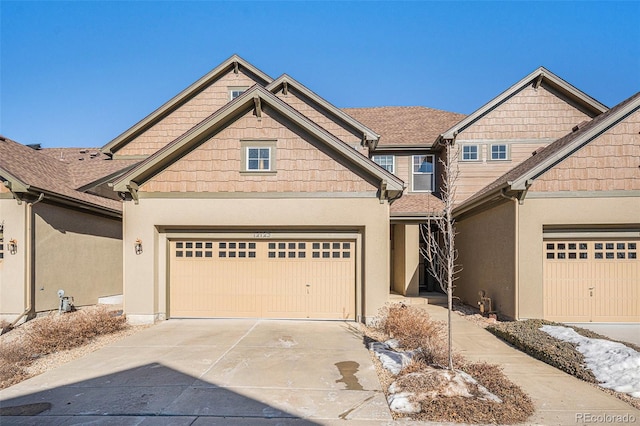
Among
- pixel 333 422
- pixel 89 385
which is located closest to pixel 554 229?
pixel 333 422

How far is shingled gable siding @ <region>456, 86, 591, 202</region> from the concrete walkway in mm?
8173

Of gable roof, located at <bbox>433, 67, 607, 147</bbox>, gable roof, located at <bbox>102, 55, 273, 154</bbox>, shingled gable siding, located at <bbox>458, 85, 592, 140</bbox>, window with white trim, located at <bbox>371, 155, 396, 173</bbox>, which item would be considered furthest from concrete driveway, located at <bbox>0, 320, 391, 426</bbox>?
shingled gable siding, located at <bbox>458, 85, 592, 140</bbox>

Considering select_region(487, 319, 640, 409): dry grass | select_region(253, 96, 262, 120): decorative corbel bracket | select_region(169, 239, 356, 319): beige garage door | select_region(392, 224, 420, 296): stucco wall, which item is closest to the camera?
select_region(487, 319, 640, 409): dry grass

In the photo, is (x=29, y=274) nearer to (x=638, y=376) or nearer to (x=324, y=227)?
(x=324, y=227)

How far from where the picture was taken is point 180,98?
15.2 metres

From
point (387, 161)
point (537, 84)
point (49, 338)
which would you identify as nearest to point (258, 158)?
point (49, 338)

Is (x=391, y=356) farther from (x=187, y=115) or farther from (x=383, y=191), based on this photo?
(x=187, y=115)

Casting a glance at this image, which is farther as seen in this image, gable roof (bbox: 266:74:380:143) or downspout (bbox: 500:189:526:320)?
gable roof (bbox: 266:74:380:143)

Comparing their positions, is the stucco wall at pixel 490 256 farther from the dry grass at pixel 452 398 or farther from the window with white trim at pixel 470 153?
the dry grass at pixel 452 398

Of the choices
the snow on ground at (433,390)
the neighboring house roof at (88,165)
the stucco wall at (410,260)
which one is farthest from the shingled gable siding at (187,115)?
the snow on ground at (433,390)

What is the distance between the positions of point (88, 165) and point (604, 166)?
1935 centimetres

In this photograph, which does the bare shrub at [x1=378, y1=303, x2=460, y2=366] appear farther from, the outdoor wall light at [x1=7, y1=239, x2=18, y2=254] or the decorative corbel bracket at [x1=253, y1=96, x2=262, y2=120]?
the outdoor wall light at [x1=7, y1=239, x2=18, y2=254]

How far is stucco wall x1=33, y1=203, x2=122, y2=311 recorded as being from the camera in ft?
36.4

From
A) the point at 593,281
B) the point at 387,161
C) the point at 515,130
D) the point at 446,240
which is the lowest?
the point at 593,281
